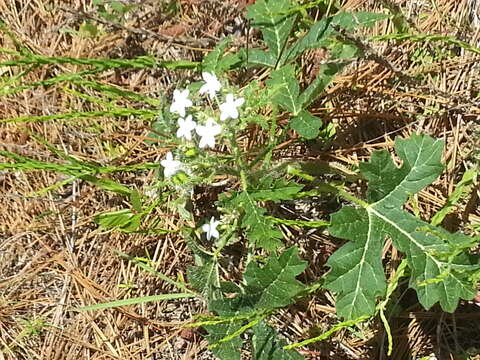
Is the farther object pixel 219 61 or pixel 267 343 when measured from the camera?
pixel 219 61

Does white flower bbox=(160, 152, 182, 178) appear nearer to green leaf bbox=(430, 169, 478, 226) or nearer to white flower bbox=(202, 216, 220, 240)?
white flower bbox=(202, 216, 220, 240)


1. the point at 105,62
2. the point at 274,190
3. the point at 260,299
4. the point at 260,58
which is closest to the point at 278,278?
the point at 260,299

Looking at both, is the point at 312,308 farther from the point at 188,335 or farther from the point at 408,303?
the point at 188,335

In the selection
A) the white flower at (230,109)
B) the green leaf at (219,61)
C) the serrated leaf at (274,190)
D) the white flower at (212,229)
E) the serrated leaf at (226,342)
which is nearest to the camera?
the white flower at (230,109)

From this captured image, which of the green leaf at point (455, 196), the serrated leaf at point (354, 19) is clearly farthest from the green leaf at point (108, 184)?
the green leaf at point (455, 196)

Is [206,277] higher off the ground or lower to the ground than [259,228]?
lower

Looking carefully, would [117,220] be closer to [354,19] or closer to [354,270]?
[354,270]

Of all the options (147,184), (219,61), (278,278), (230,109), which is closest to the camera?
(230,109)

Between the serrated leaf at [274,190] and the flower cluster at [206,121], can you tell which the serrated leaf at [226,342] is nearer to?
the serrated leaf at [274,190]
